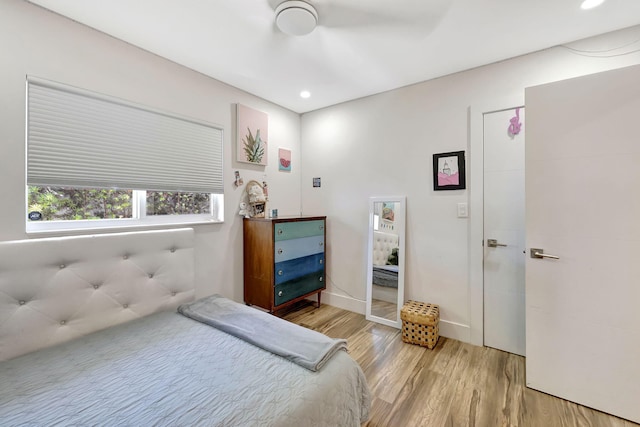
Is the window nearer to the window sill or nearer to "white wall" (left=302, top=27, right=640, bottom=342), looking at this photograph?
the window sill

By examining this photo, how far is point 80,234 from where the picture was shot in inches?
65.9

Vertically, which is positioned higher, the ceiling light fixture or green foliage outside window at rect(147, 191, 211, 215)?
the ceiling light fixture

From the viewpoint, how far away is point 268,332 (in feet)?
4.78

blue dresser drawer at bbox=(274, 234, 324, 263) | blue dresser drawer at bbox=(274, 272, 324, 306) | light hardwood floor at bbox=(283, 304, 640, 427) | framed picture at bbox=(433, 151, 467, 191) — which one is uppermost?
framed picture at bbox=(433, 151, 467, 191)

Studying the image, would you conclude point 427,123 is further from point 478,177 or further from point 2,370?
point 2,370

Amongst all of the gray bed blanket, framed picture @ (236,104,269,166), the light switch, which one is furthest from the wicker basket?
framed picture @ (236,104,269,166)

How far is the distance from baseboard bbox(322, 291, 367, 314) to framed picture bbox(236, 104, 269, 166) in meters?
1.71

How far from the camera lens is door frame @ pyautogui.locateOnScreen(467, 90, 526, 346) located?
7.16ft

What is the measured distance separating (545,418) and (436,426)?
0.63m

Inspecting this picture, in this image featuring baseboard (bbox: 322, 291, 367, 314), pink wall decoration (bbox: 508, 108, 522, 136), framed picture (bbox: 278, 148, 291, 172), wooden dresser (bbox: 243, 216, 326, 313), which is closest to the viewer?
pink wall decoration (bbox: 508, 108, 522, 136)

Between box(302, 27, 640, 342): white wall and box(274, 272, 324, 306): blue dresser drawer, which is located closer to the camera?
box(302, 27, 640, 342): white wall

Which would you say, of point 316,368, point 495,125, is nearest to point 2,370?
point 316,368

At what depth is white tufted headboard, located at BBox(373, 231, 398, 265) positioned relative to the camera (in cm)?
263

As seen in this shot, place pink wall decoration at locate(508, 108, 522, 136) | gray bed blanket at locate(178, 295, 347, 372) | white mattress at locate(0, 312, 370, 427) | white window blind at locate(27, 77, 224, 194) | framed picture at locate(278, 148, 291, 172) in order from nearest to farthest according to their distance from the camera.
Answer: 1. white mattress at locate(0, 312, 370, 427)
2. gray bed blanket at locate(178, 295, 347, 372)
3. white window blind at locate(27, 77, 224, 194)
4. pink wall decoration at locate(508, 108, 522, 136)
5. framed picture at locate(278, 148, 291, 172)
